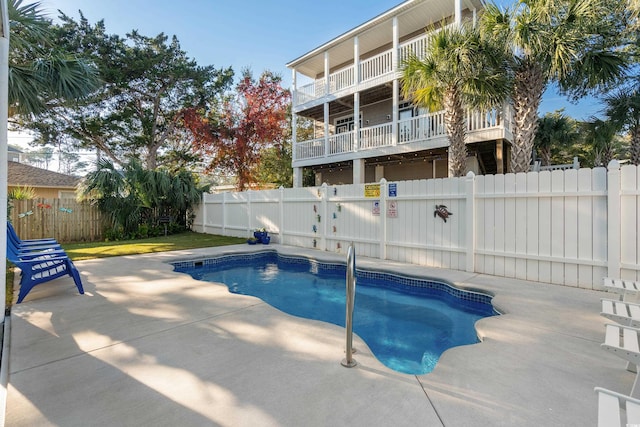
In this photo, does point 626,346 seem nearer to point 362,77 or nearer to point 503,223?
point 503,223

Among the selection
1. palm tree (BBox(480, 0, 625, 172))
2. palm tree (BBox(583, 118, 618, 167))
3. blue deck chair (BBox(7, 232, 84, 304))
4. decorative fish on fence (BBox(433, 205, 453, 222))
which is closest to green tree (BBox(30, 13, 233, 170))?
blue deck chair (BBox(7, 232, 84, 304))

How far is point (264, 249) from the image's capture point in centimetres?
988

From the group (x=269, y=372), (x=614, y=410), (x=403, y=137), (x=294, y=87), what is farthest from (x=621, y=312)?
(x=294, y=87)

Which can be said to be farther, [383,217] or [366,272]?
[383,217]

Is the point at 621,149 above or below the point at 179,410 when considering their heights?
above

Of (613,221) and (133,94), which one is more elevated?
(133,94)

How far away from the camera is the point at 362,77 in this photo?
1352cm

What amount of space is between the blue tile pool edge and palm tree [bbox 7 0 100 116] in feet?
15.5

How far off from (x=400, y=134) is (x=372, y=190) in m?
5.12

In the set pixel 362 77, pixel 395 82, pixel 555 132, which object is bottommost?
pixel 555 132

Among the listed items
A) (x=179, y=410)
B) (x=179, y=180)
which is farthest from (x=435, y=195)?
(x=179, y=180)

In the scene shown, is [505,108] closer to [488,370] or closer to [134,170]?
[488,370]

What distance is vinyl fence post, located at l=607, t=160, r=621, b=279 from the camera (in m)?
4.84

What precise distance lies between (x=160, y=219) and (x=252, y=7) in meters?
10.4
